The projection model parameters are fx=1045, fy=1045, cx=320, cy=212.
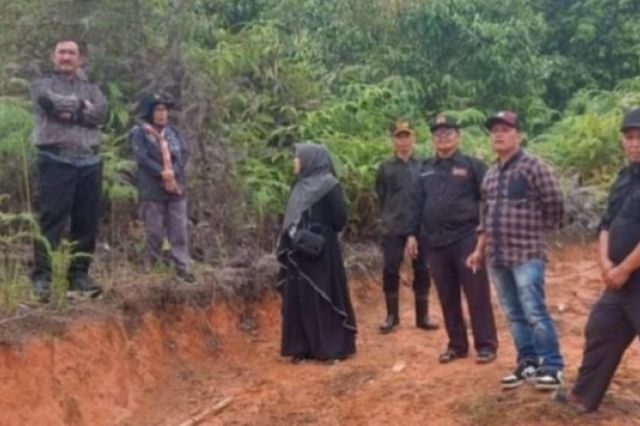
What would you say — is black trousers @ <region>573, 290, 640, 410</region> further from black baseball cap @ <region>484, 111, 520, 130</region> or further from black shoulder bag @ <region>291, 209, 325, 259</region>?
black shoulder bag @ <region>291, 209, 325, 259</region>

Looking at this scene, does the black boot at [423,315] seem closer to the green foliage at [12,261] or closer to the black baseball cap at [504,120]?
the black baseball cap at [504,120]

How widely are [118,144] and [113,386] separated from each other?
2.95m

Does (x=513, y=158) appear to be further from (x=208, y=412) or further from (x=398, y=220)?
(x=208, y=412)

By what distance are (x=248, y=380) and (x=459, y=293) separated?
5.74ft

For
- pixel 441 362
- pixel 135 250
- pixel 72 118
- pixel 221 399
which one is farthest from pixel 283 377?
pixel 72 118

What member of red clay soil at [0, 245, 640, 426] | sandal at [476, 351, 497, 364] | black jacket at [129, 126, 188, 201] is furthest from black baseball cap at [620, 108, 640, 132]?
black jacket at [129, 126, 188, 201]

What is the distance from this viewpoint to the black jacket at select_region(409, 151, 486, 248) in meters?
7.32

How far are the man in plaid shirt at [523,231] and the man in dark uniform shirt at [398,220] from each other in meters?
1.97

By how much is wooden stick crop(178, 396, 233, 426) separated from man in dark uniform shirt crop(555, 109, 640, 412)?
98.8 inches

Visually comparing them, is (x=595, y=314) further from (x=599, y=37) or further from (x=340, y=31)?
(x=599, y=37)

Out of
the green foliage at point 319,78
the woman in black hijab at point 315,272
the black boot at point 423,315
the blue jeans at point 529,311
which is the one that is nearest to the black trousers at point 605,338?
the blue jeans at point 529,311

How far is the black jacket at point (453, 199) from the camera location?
24.0 ft

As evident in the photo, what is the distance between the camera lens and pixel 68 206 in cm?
744

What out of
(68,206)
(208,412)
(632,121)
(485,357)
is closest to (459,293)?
(485,357)
